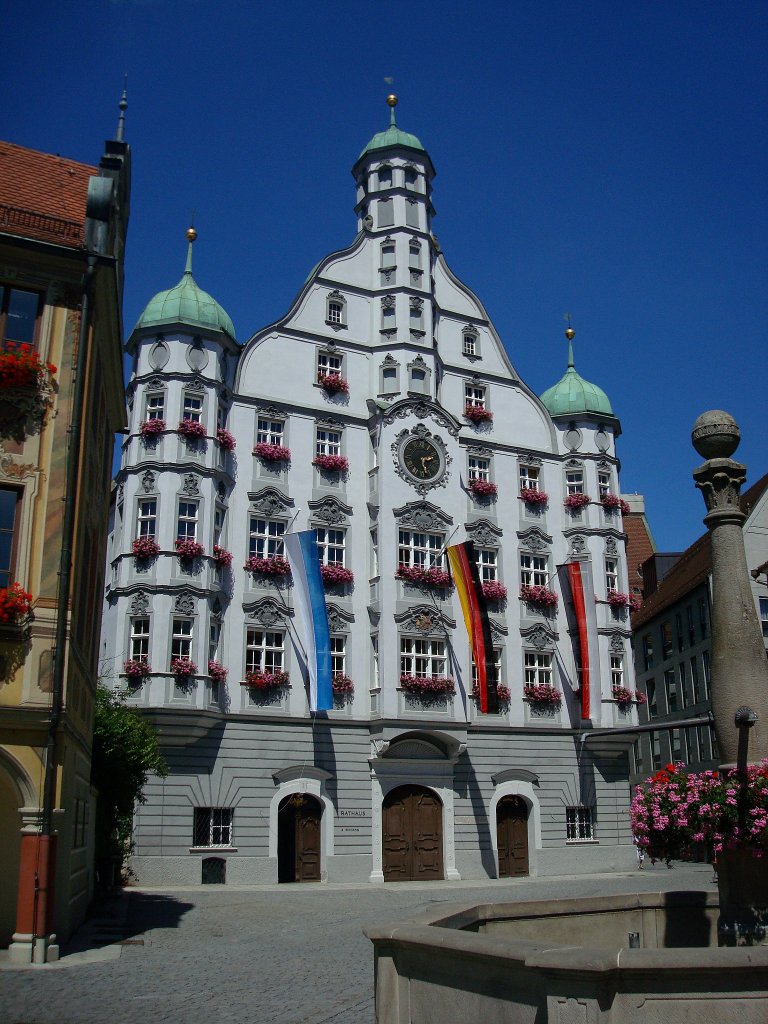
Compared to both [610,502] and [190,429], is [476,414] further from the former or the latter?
[190,429]

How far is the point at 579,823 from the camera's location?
41.4m

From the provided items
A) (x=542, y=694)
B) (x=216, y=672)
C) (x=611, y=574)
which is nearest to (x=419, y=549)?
(x=542, y=694)

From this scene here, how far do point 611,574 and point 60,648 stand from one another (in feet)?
105

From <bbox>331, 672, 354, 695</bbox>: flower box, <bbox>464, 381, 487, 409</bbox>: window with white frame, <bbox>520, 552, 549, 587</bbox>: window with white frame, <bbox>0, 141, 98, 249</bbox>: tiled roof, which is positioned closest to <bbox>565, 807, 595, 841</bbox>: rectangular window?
<bbox>520, 552, 549, 587</bbox>: window with white frame

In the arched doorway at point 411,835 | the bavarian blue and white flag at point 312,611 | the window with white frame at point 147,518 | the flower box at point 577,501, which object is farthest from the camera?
the flower box at point 577,501

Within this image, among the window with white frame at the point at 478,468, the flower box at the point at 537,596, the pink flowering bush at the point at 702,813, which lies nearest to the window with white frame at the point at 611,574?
the flower box at the point at 537,596

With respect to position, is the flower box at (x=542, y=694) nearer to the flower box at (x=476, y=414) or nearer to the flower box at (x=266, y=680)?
the flower box at (x=266, y=680)

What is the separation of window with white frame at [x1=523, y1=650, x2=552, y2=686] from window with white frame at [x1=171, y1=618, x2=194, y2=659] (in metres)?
14.8

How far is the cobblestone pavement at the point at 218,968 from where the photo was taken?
1226 cm

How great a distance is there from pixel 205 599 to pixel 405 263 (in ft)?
60.7

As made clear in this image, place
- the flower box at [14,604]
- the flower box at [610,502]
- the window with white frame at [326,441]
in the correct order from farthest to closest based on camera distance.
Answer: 1. the flower box at [610,502]
2. the window with white frame at [326,441]
3. the flower box at [14,604]

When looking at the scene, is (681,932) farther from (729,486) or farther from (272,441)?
(272,441)

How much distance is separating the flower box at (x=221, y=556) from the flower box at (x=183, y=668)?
13.3 feet

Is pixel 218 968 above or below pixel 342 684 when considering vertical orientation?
below
